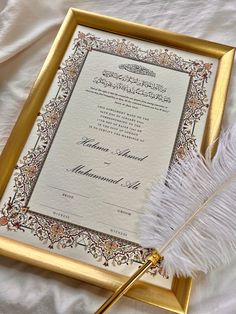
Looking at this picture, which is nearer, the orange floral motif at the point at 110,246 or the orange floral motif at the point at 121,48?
the orange floral motif at the point at 110,246

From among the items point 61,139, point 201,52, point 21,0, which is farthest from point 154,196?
point 21,0

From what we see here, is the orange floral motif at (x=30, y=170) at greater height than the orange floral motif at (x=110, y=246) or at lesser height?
greater

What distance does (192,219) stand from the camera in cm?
53

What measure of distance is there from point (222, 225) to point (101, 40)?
1.19 ft

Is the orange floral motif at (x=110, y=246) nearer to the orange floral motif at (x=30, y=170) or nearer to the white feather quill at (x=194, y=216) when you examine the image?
the white feather quill at (x=194, y=216)

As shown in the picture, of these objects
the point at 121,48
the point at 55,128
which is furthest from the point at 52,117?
the point at 121,48

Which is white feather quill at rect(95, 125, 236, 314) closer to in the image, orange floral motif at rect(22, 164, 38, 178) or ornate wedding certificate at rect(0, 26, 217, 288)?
ornate wedding certificate at rect(0, 26, 217, 288)

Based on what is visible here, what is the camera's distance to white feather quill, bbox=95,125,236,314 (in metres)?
0.51

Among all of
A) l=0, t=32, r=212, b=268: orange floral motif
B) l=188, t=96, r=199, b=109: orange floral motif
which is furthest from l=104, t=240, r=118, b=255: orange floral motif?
l=188, t=96, r=199, b=109: orange floral motif

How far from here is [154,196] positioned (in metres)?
0.55

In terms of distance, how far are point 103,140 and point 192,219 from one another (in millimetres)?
172

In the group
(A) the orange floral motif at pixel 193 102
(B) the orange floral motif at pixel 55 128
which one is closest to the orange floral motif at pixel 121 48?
(B) the orange floral motif at pixel 55 128

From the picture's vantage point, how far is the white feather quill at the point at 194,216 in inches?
20.2

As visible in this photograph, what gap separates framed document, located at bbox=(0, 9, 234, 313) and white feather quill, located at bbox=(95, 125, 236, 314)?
0.02m
